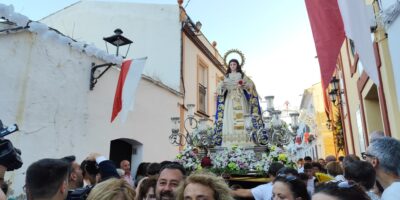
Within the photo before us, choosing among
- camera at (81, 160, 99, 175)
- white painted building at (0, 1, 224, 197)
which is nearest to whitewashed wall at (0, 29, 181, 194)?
white painted building at (0, 1, 224, 197)

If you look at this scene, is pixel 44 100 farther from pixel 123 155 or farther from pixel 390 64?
pixel 390 64

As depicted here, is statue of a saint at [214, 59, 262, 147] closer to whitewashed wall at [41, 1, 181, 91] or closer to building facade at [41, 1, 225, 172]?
building facade at [41, 1, 225, 172]

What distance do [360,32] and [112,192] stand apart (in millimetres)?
2400

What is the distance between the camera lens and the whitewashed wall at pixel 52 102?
545 centimetres

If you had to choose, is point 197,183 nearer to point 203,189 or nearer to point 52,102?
point 203,189

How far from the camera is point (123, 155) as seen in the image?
852cm

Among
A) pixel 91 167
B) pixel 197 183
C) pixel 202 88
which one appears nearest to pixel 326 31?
pixel 197 183

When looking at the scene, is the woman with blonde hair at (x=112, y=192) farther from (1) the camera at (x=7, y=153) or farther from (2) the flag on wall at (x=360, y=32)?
(2) the flag on wall at (x=360, y=32)

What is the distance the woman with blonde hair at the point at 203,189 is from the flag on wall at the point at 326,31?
1595 millimetres

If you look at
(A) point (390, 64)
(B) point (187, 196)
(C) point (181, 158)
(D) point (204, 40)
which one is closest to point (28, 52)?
(C) point (181, 158)

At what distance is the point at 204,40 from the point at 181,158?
30.6 feet

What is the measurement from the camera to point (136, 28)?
39.0 feet

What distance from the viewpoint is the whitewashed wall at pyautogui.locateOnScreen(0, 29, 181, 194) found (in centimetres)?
545

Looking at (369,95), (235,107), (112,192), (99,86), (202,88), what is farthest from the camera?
(202,88)
